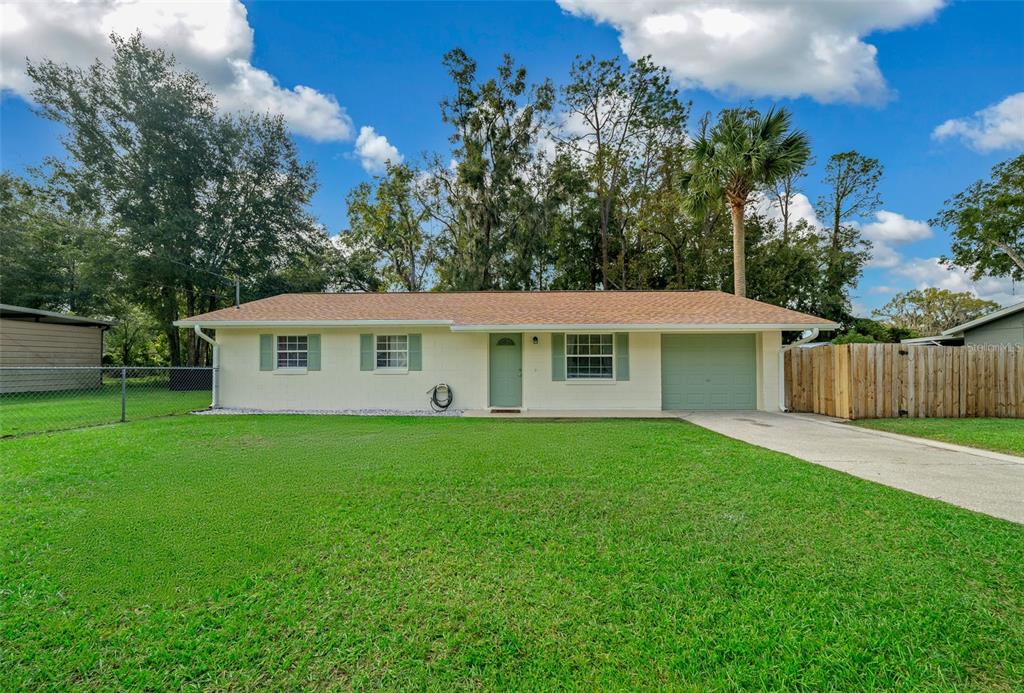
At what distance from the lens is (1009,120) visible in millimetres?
17344

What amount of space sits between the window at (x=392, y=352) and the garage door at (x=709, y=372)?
697 cm

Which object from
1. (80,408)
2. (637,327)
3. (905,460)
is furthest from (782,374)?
(80,408)

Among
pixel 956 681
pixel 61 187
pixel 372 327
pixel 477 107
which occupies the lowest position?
pixel 956 681

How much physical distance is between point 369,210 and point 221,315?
14.1 m

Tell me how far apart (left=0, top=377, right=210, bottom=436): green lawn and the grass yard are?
15991mm

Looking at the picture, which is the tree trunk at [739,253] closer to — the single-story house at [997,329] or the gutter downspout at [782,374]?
the gutter downspout at [782,374]

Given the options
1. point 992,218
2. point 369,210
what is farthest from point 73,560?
point 992,218

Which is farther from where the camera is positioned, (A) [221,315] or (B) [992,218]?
(B) [992,218]

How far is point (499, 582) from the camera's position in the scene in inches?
112

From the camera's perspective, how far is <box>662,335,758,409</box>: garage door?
11.8 meters

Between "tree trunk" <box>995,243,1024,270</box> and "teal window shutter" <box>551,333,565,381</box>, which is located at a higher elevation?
"tree trunk" <box>995,243,1024,270</box>

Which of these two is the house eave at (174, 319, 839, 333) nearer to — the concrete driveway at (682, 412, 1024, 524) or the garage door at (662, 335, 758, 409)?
the garage door at (662, 335, 758, 409)

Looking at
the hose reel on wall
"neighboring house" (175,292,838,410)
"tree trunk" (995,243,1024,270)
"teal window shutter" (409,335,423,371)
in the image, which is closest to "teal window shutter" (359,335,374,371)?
"neighboring house" (175,292,838,410)

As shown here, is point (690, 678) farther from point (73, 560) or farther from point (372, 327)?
point (372, 327)
